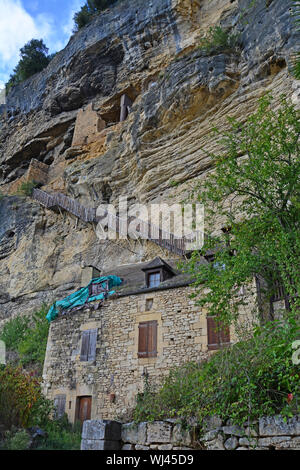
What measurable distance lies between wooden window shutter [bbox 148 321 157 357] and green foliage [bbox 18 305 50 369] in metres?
5.32

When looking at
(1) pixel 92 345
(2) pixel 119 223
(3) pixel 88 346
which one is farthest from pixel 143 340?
(2) pixel 119 223

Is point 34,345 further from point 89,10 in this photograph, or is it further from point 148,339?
point 89,10

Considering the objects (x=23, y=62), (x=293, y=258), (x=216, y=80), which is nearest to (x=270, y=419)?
(x=293, y=258)

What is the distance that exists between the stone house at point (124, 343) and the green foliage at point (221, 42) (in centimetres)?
1163

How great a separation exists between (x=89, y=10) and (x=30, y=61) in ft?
26.1

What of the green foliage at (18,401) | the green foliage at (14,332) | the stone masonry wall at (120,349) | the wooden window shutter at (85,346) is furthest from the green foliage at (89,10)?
the green foliage at (18,401)

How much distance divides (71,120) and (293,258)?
83.1ft

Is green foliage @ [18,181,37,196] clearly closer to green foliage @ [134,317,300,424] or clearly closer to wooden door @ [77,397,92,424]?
wooden door @ [77,397,92,424]

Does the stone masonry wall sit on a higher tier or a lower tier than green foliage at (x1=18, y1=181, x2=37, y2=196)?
lower

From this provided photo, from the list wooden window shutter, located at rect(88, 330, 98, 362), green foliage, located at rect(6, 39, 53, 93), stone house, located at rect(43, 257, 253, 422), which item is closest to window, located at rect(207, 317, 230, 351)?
stone house, located at rect(43, 257, 253, 422)

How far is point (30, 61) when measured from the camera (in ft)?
122

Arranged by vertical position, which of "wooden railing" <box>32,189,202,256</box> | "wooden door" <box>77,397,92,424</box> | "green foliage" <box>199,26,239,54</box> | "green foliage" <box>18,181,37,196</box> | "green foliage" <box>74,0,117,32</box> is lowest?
"wooden door" <box>77,397,92,424</box>

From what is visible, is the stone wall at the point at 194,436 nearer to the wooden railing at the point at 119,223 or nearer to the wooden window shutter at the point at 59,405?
the wooden window shutter at the point at 59,405

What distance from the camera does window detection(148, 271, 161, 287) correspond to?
40.5 feet
